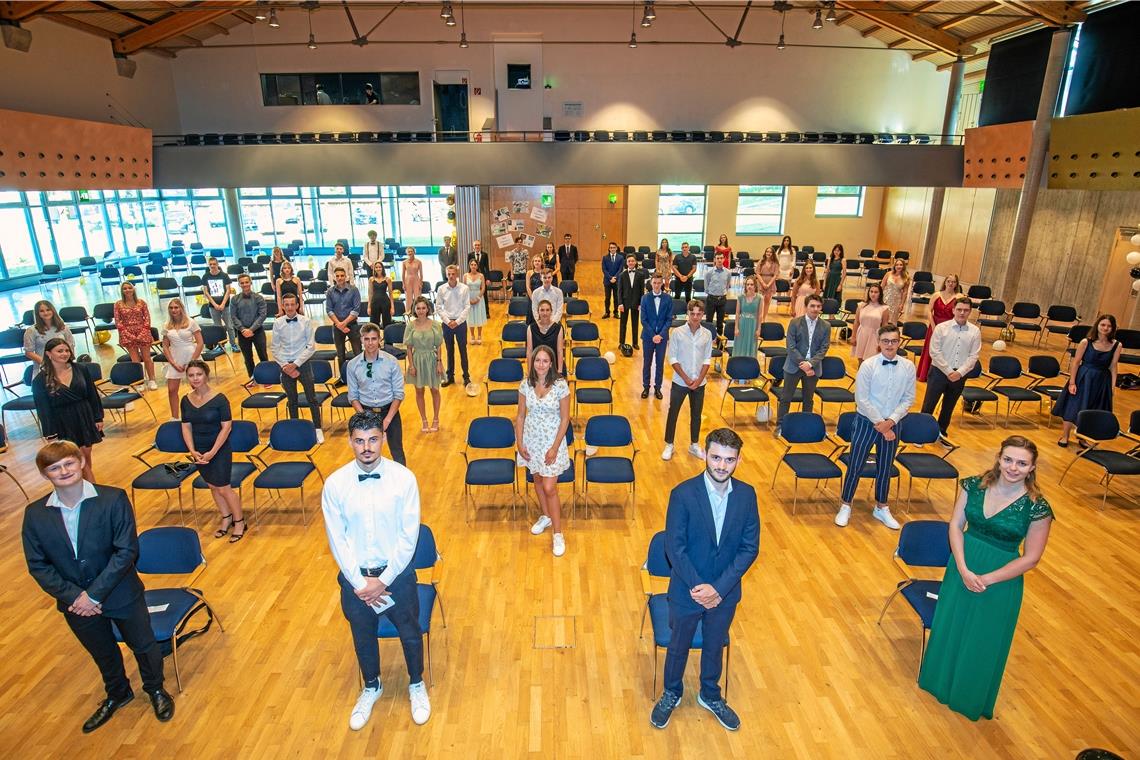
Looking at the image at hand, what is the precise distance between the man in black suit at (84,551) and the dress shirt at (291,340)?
13.4ft

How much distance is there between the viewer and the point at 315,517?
6.24 metres

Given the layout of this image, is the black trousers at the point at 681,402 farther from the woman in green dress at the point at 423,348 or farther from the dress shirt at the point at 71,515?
the dress shirt at the point at 71,515

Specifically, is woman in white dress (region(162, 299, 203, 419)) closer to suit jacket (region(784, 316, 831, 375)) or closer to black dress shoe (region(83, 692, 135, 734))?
black dress shoe (region(83, 692, 135, 734))

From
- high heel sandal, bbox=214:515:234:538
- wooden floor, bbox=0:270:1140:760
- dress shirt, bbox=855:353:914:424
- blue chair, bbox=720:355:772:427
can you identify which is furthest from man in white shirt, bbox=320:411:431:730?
blue chair, bbox=720:355:772:427

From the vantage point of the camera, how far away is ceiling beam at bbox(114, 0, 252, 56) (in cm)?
1524

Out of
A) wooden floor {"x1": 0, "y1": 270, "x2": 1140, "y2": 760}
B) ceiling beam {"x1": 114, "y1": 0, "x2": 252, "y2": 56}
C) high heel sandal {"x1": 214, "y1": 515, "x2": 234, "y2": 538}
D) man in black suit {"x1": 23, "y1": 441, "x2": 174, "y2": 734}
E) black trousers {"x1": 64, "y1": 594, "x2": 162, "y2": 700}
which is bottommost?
wooden floor {"x1": 0, "y1": 270, "x2": 1140, "y2": 760}

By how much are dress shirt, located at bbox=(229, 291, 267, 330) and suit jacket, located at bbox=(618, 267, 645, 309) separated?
584 cm

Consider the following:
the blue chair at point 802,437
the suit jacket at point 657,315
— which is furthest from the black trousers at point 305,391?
the blue chair at point 802,437

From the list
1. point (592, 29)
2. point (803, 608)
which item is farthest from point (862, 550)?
point (592, 29)

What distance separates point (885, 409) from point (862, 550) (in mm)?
1297

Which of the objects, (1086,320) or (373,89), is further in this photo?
(373,89)

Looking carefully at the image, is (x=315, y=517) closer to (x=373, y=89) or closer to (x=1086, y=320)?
(x=1086, y=320)

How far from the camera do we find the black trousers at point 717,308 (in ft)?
36.5

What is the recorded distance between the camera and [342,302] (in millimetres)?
9031
